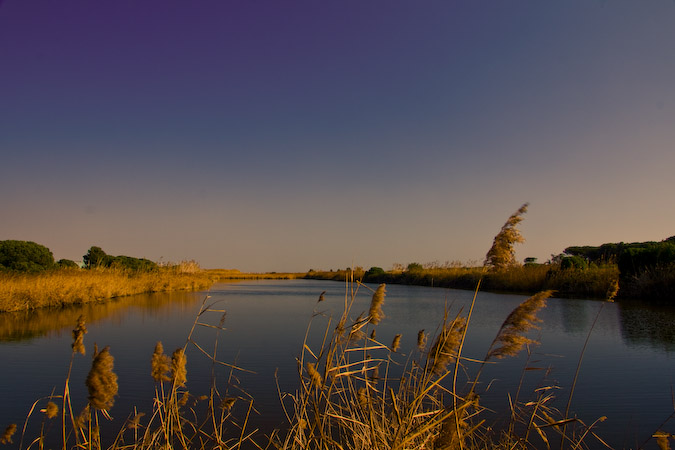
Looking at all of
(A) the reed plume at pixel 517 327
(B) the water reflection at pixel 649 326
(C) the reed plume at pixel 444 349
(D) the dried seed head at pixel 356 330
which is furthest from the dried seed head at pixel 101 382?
(B) the water reflection at pixel 649 326

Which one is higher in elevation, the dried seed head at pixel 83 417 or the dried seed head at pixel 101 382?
the dried seed head at pixel 101 382

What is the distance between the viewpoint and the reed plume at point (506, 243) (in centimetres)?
206

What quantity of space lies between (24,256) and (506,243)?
813 inches

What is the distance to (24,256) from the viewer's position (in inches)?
715

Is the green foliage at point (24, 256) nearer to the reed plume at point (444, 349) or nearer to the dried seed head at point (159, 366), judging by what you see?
the dried seed head at point (159, 366)

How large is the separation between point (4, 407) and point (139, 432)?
1.46 m

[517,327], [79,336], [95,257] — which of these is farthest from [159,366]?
[95,257]

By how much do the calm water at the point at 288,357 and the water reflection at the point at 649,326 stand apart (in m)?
0.01

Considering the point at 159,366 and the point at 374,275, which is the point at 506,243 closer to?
the point at 159,366

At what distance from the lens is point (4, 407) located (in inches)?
156

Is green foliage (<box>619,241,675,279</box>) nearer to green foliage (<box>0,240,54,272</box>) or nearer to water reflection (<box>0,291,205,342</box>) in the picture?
water reflection (<box>0,291,205,342</box>)

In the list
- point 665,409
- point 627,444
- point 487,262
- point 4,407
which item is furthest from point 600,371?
point 4,407

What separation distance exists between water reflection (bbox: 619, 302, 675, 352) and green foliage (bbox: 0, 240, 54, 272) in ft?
Result: 60.8

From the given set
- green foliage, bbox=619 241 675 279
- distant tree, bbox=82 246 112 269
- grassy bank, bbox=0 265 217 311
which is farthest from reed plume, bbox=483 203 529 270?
distant tree, bbox=82 246 112 269
